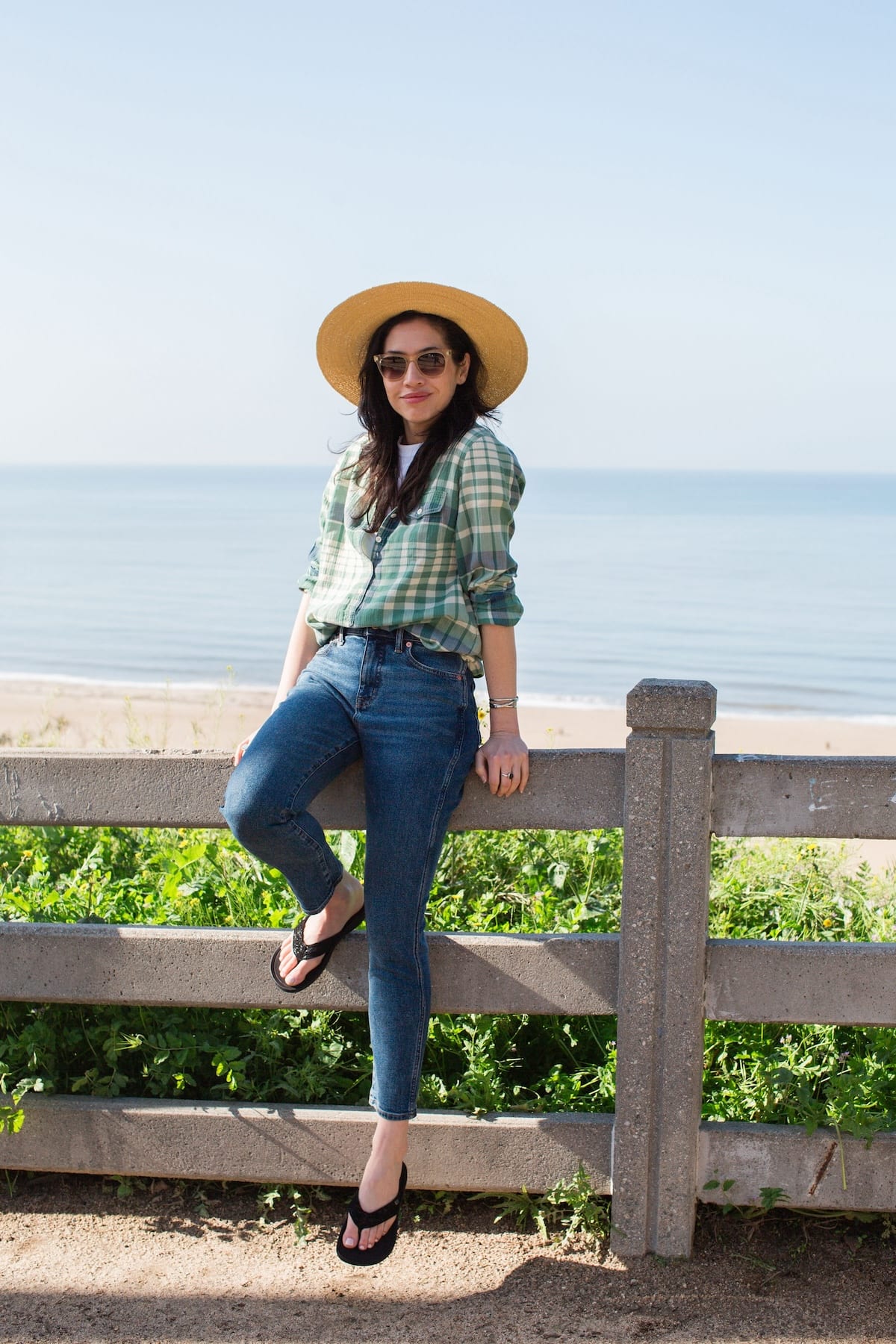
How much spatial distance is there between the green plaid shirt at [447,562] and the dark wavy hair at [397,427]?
1.3 inches

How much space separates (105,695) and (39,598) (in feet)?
32.8

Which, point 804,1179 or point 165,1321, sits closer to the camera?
point 165,1321

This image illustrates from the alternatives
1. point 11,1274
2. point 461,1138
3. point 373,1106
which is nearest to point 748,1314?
point 461,1138

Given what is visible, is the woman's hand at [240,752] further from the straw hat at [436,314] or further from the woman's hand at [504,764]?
the straw hat at [436,314]

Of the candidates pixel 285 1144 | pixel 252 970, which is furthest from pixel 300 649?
pixel 285 1144

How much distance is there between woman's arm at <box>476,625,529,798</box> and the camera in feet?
9.56

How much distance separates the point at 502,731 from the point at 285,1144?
4.11ft

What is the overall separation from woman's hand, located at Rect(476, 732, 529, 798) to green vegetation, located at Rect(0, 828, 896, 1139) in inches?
33.4

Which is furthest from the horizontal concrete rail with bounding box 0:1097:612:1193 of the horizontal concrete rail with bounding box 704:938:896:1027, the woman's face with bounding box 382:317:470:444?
the woman's face with bounding box 382:317:470:444

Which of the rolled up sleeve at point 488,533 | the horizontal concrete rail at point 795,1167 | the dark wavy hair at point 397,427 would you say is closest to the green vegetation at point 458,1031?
the horizontal concrete rail at point 795,1167

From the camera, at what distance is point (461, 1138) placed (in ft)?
10.3

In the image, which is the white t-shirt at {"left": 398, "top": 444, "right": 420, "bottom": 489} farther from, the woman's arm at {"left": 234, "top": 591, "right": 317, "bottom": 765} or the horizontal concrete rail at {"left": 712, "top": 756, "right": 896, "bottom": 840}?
the horizontal concrete rail at {"left": 712, "top": 756, "right": 896, "bottom": 840}

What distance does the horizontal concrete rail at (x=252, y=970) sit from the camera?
3.05 m

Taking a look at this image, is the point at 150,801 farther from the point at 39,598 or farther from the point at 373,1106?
the point at 39,598
